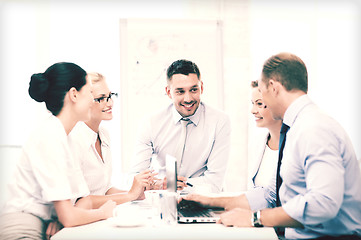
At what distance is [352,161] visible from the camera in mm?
1475

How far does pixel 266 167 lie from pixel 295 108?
80 centimetres

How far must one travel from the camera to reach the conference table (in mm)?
1398

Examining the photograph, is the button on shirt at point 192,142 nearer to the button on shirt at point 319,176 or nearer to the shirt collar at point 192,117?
the shirt collar at point 192,117

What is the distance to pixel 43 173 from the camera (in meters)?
1.55

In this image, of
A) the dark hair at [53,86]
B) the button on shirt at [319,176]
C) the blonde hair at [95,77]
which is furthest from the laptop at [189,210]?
the blonde hair at [95,77]

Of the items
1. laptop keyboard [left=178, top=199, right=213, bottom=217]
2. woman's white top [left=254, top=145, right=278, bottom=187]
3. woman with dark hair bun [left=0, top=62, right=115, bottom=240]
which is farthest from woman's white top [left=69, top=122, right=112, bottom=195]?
woman's white top [left=254, top=145, right=278, bottom=187]

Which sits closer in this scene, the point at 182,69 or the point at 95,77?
the point at 95,77

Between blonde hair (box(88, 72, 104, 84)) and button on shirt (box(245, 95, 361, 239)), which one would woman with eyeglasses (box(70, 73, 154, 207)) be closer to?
blonde hair (box(88, 72, 104, 84))

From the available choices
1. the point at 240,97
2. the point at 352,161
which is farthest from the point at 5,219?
the point at 240,97

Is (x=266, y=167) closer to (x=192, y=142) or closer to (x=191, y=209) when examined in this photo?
(x=192, y=142)

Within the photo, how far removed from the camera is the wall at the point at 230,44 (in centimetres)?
341

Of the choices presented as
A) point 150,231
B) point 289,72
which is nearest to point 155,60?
point 289,72

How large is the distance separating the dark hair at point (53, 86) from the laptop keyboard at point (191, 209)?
2.39ft

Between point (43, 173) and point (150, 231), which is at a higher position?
point (43, 173)
